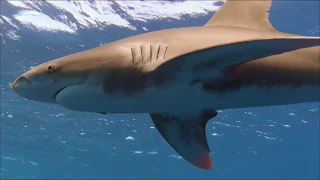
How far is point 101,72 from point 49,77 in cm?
46

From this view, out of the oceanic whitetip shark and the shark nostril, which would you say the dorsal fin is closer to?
the oceanic whitetip shark

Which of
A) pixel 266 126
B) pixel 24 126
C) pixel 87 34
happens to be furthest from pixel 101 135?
pixel 87 34

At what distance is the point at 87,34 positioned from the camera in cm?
1475

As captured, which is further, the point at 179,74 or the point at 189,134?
the point at 189,134

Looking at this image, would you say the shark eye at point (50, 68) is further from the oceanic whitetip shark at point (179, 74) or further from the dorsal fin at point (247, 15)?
the dorsal fin at point (247, 15)

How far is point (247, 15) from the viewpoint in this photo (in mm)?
3904

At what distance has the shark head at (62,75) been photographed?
2.80m

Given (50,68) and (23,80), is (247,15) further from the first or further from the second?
(23,80)

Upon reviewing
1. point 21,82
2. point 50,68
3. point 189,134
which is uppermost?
point 50,68

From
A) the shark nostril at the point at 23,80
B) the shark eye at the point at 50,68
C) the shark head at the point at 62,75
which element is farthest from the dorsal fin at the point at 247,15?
the shark nostril at the point at 23,80

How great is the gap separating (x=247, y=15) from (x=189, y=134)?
5.32 ft

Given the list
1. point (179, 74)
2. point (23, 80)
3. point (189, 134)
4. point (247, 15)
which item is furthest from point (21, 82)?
point (247, 15)

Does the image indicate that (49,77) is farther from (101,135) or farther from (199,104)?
(101,135)

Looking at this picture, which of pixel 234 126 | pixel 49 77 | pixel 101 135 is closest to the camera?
pixel 49 77
